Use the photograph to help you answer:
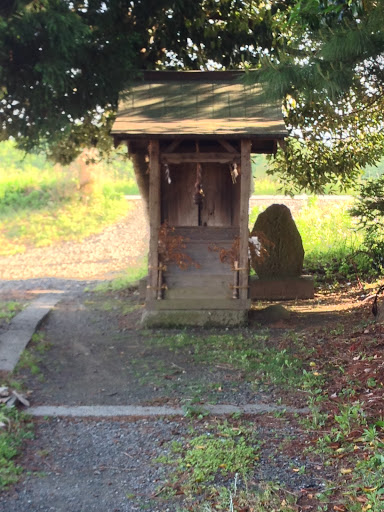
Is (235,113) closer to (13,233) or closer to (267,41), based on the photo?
(267,41)

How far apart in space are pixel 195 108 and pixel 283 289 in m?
4.13

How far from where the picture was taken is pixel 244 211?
9266 mm

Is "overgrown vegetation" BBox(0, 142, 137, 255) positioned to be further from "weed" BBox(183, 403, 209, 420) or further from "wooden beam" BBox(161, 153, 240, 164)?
"weed" BBox(183, 403, 209, 420)

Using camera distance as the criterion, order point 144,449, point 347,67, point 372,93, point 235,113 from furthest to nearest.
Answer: point 372,93 < point 235,113 < point 347,67 < point 144,449

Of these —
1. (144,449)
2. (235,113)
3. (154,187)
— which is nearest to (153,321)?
(154,187)

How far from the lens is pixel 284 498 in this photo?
4.17 meters

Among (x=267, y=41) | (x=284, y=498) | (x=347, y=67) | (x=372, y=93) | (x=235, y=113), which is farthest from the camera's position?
(x=267, y=41)

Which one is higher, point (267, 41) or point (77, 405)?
point (267, 41)

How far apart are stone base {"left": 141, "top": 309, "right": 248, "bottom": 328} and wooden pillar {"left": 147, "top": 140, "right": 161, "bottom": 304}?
31 cm

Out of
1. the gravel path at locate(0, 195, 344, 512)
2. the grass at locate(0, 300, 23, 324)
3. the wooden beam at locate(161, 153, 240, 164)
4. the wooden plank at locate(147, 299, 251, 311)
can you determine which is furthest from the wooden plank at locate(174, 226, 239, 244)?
the grass at locate(0, 300, 23, 324)

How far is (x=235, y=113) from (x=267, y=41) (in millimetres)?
3187

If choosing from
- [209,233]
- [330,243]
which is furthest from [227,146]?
[330,243]

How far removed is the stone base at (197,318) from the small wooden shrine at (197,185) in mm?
14

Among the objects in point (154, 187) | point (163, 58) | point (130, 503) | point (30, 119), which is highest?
point (163, 58)
